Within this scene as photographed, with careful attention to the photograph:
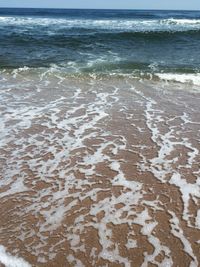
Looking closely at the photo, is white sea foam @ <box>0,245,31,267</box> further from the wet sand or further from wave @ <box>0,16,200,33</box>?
wave @ <box>0,16,200,33</box>

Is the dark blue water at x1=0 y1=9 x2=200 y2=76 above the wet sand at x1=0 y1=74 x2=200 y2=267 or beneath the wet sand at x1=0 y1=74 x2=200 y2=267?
beneath

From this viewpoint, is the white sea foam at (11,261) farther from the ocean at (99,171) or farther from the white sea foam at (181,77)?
the white sea foam at (181,77)

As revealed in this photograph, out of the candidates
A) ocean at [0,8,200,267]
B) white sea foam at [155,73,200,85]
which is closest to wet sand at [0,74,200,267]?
ocean at [0,8,200,267]

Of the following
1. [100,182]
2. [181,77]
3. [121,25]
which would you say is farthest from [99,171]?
[121,25]

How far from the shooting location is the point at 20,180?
510cm

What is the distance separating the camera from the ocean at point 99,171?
384cm

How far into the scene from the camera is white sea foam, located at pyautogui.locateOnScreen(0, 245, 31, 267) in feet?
11.6

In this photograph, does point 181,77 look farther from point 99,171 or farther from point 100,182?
point 100,182

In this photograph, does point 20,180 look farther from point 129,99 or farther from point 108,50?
point 108,50

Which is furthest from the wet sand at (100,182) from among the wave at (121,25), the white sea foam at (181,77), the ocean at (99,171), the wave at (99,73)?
the wave at (121,25)

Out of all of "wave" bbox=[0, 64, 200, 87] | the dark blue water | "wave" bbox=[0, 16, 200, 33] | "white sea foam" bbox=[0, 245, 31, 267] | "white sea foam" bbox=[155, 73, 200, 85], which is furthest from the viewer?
"wave" bbox=[0, 16, 200, 33]

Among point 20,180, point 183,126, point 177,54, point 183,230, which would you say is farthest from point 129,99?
point 177,54

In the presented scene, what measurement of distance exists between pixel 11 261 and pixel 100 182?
1874 millimetres

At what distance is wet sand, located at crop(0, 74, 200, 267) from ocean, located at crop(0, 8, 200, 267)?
0.01 m
